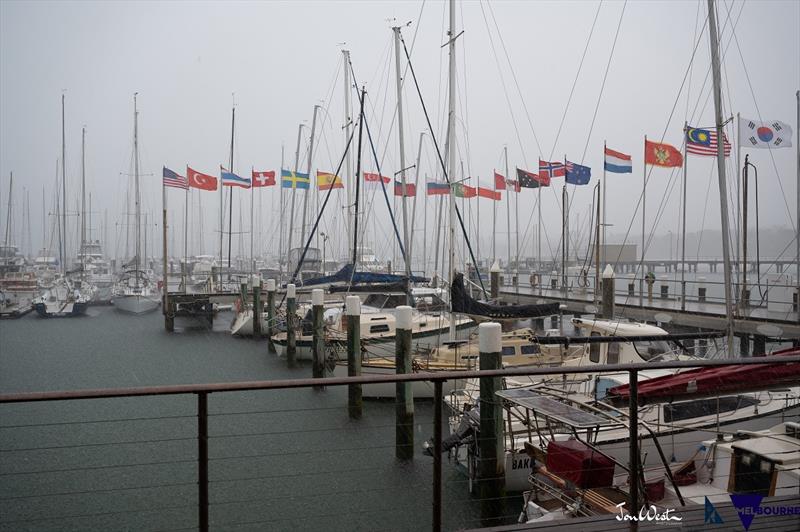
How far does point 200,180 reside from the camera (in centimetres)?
3394

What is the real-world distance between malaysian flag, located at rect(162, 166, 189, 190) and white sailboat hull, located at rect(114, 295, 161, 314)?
17.4 metres

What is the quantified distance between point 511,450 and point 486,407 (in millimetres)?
940

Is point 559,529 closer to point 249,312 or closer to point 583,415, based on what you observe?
point 583,415

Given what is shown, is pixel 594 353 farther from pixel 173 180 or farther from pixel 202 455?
pixel 173 180

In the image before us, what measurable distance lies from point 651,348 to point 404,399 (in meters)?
6.55

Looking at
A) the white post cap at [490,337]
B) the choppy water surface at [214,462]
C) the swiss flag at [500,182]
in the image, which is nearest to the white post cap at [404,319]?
the choppy water surface at [214,462]

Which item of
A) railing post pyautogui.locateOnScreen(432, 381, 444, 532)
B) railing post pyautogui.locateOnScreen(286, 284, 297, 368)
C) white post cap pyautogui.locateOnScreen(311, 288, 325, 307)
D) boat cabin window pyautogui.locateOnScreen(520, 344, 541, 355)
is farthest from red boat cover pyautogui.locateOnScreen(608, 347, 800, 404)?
railing post pyautogui.locateOnScreen(286, 284, 297, 368)

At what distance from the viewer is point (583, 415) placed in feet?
20.7

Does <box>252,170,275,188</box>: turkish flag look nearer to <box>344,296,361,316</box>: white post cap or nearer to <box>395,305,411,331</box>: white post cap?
<box>344,296,361,316</box>: white post cap

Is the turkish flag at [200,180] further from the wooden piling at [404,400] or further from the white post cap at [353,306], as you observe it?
the wooden piling at [404,400]

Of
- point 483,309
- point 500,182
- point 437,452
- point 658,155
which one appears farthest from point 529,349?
point 500,182

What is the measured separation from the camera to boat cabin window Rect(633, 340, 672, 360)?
1463 cm

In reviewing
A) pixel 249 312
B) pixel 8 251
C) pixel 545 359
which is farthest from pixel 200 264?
pixel 545 359

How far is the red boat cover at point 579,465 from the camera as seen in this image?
6.79m
